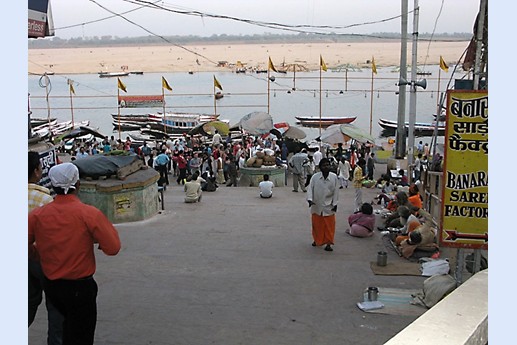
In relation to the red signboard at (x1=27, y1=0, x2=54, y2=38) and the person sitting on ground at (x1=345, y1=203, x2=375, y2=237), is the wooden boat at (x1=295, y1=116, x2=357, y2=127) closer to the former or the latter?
the person sitting on ground at (x1=345, y1=203, x2=375, y2=237)

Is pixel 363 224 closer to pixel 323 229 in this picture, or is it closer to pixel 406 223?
pixel 406 223

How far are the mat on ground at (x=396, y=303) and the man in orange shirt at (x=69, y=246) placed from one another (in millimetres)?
2863

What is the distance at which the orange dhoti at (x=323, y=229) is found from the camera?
7.76m

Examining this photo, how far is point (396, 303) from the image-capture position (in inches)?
216

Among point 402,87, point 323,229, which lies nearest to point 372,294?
point 323,229

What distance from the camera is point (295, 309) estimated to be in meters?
5.28

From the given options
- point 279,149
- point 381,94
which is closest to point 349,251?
point 279,149

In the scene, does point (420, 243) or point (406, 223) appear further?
point (406, 223)

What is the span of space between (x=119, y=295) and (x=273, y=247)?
2816 mm

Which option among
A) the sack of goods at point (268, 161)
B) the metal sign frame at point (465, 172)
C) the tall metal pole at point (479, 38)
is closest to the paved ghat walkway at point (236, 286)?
the metal sign frame at point (465, 172)

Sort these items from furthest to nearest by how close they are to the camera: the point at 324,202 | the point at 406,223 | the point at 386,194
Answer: the point at 386,194 < the point at 406,223 < the point at 324,202

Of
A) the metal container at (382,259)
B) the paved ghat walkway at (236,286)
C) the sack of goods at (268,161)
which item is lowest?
the paved ghat walkway at (236,286)

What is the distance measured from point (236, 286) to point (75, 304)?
111 inches

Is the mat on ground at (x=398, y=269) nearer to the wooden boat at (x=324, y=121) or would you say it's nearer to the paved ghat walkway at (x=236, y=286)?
the paved ghat walkway at (x=236, y=286)
